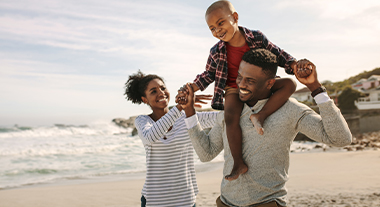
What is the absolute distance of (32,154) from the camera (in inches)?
611

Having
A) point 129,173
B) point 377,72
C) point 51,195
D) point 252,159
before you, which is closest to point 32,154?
point 129,173

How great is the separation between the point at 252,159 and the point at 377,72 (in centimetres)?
6572

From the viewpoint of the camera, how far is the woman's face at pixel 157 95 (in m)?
3.46

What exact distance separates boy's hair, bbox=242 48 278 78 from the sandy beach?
5.73 meters

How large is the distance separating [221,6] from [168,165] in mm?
1527

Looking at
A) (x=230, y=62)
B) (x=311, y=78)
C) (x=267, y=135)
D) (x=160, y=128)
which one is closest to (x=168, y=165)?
(x=160, y=128)

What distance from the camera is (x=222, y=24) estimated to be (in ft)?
7.94

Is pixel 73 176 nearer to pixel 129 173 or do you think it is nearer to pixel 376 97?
pixel 129 173

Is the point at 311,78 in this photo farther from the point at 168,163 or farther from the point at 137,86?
the point at 137,86

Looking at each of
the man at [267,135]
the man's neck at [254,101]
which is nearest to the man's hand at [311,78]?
the man at [267,135]

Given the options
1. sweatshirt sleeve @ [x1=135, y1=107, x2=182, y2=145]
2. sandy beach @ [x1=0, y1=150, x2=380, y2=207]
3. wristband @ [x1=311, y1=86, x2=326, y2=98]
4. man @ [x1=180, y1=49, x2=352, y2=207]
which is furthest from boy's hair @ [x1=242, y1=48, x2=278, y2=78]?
sandy beach @ [x1=0, y1=150, x2=380, y2=207]

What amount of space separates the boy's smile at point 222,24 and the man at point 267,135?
41 centimetres

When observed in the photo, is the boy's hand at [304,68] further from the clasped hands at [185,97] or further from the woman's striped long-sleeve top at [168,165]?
the woman's striped long-sleeve top at [168,165]

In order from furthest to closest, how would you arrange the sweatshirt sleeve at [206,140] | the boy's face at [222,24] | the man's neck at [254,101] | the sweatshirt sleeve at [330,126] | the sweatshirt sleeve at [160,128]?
1. the sweatshirt sleeve at [160,128]
2. the boy's face at [222,24]
3. the sweatshirt sleeve at [206,140]
4. the man's neck at [254,101]
5. the sweatshirt sleeve at [330,126]
